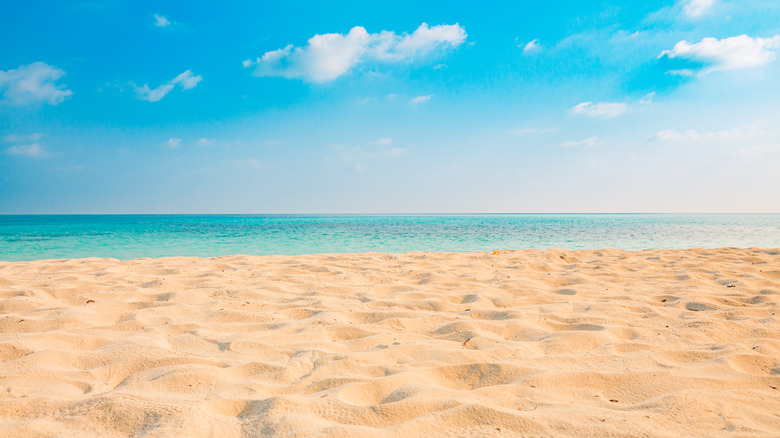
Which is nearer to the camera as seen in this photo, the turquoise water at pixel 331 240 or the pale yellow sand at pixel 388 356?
the pale yellow sand at pixel 388 356

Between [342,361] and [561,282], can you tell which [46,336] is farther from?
[561,282]

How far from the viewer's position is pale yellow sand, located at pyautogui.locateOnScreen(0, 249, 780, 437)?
5.11 ft

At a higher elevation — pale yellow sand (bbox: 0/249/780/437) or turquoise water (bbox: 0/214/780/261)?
pale yellow sand (bbox: 0/249/780/437)

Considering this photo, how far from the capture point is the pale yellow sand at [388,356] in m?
1.56

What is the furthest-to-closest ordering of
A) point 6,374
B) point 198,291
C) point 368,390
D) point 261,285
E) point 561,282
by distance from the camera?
point 561,282, point 261,285, point 198,291, point 6,374, point 368,390

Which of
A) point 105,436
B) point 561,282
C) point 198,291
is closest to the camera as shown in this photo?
point 105,436

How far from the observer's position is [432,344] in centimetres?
247

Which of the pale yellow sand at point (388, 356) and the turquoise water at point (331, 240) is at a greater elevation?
the pale yellow sand at point (388, 356)

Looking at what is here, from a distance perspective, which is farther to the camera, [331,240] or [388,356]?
[331,240]

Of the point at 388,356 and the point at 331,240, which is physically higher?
the point at 388,356

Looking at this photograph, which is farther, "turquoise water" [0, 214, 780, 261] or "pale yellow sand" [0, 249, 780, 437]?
"turquoise water" [0, 214, 780, 261]

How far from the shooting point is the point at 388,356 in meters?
2.27

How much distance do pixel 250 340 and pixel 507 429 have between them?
1651 mm

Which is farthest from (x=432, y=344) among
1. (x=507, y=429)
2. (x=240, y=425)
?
(x=240, y=425)
